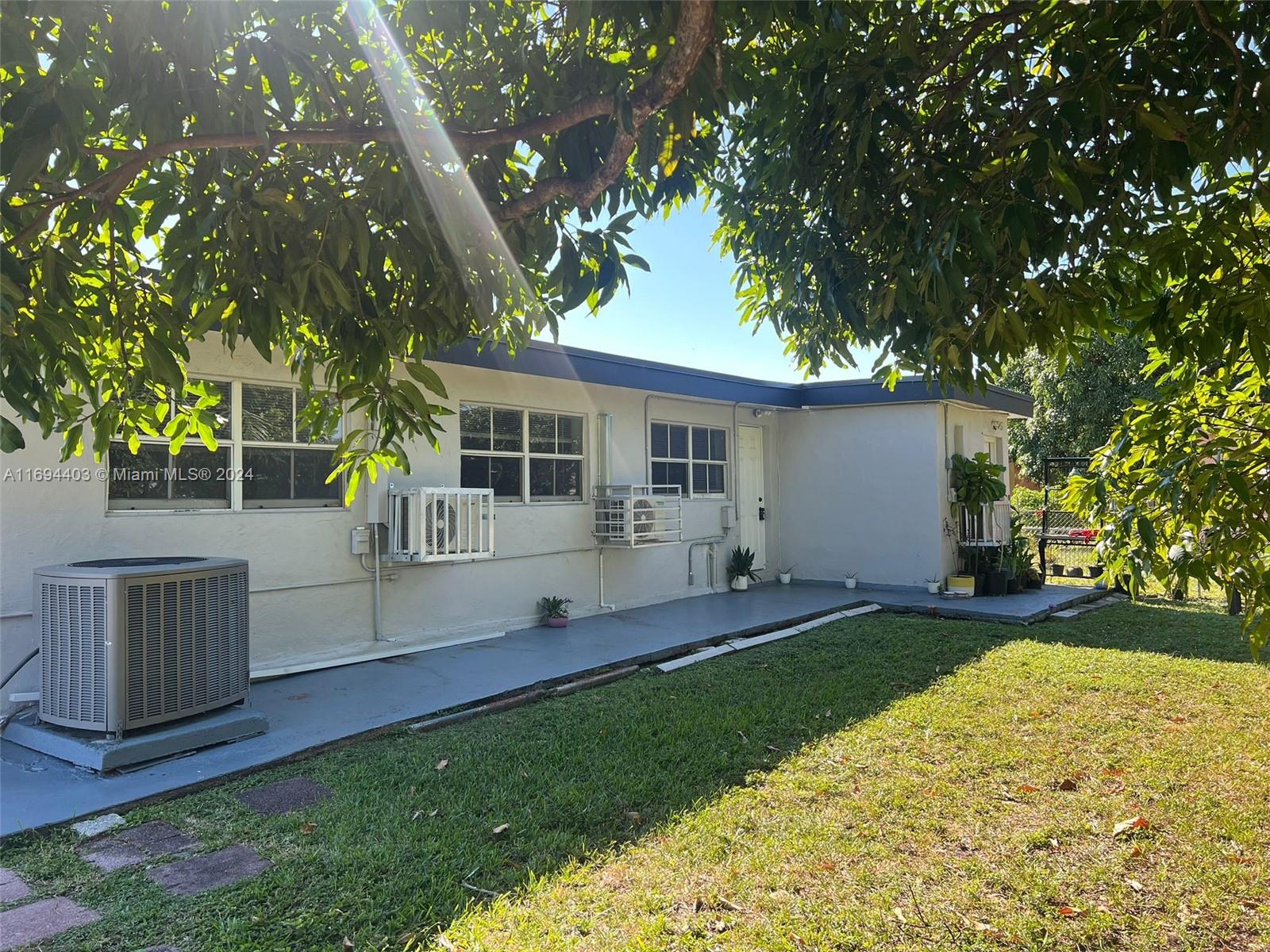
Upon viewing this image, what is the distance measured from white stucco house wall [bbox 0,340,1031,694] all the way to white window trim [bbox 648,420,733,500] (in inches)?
1.1

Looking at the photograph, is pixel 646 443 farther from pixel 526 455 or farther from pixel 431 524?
pixel 431 524

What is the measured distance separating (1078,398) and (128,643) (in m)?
21.8

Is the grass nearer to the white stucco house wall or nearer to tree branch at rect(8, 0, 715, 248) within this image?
the white stucco house wall

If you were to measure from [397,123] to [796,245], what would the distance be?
5.83 feet

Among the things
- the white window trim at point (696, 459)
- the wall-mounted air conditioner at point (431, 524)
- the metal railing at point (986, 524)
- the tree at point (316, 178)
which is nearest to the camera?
the tree at point (316, 178)

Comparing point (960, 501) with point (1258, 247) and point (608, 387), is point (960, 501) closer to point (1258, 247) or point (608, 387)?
point (608, 387)

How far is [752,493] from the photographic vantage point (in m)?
12.8

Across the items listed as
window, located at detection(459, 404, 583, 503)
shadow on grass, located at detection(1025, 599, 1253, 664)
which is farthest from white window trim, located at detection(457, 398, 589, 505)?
shadow on grass, located at detection(1025, 599, 1253, 664)

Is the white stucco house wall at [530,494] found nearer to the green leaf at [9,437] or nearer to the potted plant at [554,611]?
the potted plant at [554,611]

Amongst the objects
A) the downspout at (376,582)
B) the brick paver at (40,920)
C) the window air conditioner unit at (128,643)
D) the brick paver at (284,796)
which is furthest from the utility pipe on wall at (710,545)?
the brick paver at (40,920)

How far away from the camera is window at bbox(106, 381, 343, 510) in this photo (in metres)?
5.98

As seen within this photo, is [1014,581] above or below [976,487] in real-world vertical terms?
below

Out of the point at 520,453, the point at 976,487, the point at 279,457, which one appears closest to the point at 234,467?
the point at 279,457

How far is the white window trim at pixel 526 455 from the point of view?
27.8ft
